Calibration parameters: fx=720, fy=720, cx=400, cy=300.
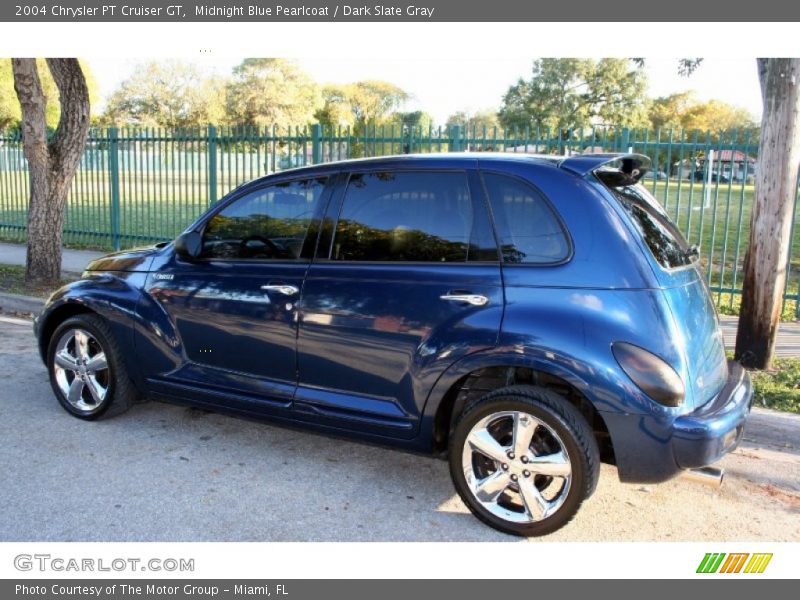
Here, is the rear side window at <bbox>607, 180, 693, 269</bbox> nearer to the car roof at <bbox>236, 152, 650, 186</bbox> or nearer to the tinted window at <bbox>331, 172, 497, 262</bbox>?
the car roof at <bbox>236, 152, 650, 186</bbox>

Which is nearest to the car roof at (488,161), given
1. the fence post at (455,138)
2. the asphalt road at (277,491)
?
the asphalt road at (277,491)

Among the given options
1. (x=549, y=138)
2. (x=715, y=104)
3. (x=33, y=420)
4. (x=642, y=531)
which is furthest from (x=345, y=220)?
(x=715, y=104)

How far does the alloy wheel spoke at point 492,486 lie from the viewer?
3561 mm

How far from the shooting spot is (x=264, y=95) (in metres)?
73.2

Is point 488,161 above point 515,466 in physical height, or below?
above

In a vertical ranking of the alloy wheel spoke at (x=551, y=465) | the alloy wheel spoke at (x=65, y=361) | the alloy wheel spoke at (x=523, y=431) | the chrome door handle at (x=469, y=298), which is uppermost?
the chrome door handle at (x=469, y=298)

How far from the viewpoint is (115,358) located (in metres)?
4.82

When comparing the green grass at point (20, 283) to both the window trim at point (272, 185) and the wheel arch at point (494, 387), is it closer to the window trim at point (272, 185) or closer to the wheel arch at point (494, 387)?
the window trim at point (272, 185)

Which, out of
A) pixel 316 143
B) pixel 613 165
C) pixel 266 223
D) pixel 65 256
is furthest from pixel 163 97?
pixel 613 165

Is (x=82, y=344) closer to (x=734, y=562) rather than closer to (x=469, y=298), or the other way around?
(x=469, y=298)

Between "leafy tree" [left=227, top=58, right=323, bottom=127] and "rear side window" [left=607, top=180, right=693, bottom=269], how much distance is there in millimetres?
71519

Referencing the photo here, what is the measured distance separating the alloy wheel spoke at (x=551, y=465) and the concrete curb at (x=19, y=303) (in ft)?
→ 23.3

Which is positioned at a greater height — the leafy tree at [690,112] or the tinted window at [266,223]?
the leafy tree at [690,112]

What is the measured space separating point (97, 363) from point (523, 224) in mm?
3096
